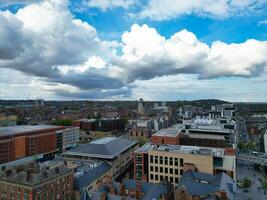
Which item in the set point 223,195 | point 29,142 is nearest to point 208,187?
point 223,195

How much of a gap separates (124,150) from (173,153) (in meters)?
30.7

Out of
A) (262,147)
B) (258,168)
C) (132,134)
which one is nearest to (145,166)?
(258,168)

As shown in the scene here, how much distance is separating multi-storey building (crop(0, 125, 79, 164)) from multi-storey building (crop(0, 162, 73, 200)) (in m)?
54.1

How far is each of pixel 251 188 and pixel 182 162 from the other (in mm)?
24260

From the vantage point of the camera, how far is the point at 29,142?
118 metres

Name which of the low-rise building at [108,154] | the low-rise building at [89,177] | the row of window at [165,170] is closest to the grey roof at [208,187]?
the row of window at [165,170]

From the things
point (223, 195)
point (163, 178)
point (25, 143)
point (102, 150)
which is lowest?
point (163, 178)

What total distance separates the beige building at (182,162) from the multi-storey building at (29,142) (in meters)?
64.3

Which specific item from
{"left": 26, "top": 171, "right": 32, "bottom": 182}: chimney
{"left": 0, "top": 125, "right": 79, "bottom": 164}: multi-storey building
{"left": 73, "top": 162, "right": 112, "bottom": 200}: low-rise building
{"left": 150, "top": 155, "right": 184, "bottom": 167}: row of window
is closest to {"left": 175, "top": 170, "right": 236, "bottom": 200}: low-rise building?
{"left": 150, "top": 155, "right": 184, "bottom": 167}: row of window

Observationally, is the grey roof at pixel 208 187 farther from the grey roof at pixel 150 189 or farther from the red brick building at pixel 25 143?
the red brick building at pixel 25 143

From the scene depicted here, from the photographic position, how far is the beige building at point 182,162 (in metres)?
73.6

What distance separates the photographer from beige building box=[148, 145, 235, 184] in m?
73.6

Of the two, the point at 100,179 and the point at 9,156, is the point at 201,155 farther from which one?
the point at 9,156

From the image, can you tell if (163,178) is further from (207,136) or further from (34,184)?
(207,136)
